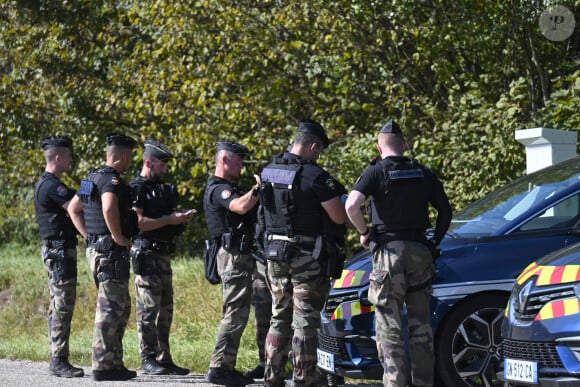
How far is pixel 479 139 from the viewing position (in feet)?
39.6

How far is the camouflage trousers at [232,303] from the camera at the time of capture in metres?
7.88

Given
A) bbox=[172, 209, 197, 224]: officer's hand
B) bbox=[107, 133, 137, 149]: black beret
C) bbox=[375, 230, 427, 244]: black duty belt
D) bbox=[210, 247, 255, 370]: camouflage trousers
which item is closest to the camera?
bbox=[375, 230, 427, 244]: black duty belt

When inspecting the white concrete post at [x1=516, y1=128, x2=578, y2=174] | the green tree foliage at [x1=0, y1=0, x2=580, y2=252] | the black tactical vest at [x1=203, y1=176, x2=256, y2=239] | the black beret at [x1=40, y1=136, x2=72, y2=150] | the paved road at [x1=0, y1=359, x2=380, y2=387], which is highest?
the green tree foliage at [x1=0, y1=0, x2=580, y2=252]

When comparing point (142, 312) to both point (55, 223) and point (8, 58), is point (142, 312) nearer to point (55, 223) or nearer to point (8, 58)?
point (55, 223)

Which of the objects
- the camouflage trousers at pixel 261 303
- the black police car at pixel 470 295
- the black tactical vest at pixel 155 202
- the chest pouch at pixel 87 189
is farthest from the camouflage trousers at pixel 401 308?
the chest pouch at pixel 87 189

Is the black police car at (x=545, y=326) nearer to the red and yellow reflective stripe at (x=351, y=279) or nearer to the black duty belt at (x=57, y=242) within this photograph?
the red and yellow reflective stripe at (x=351, y=279)

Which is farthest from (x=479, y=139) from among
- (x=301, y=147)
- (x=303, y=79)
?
(x=301, y=147)

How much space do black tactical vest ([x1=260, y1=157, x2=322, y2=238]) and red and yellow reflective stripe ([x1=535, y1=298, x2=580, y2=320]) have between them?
199cm

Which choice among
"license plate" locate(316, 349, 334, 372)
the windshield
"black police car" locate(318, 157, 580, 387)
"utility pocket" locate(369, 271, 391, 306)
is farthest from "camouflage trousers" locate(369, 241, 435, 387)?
the windshield

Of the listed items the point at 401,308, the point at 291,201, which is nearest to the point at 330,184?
the point at 291,201

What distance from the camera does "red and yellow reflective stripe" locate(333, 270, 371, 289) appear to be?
712 cm

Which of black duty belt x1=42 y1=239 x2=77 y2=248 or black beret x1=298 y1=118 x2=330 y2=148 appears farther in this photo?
black duty belt x1=42 y1=239 x2=77 y2=248

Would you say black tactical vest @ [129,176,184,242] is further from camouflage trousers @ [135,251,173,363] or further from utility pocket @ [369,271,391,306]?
utility pocket @ [369,271,391,306]

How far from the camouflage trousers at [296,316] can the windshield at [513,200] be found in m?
1.10
